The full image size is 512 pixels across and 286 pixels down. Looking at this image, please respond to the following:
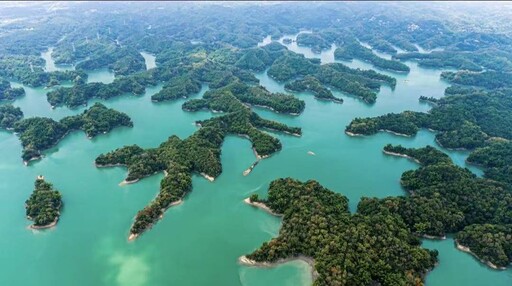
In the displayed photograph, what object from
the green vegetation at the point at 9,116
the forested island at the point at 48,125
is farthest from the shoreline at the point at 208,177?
the green vegetation at the point at 9,116

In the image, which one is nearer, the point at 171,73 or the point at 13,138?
the point at 13,138

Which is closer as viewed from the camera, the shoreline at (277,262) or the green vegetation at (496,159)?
the shoreline at (277,262)

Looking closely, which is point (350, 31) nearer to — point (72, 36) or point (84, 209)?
point (72, 36)

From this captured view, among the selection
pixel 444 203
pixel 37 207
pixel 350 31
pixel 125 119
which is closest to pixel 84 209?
pixel 37 207

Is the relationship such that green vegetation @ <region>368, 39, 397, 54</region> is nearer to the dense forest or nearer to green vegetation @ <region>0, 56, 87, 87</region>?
the dense forest

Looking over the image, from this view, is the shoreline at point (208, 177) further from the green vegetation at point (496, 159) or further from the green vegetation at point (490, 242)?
the green vegetation at point (496, 159)
